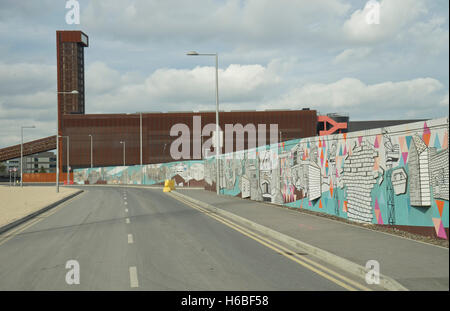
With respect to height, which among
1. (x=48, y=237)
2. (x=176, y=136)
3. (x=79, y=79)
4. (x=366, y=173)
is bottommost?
(x=48, y=237)

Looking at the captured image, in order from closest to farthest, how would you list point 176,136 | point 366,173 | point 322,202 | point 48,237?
point 48,237 → point 366,173 → point 322,202 → point 176,136

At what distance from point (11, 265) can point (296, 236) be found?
657cm

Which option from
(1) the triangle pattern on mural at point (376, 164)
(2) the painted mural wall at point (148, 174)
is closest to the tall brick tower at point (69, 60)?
(2) the painted mural wall at point (148, 174)

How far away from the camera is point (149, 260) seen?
348 inches

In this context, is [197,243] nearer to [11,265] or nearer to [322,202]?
[11,265]

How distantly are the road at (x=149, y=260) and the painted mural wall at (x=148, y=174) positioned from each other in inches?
1445

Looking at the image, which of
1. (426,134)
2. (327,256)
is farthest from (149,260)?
(426,134)

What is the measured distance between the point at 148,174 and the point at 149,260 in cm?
5805

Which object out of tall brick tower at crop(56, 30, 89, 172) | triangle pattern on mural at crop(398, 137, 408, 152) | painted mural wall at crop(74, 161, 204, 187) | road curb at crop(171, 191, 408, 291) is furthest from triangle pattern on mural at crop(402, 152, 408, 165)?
tall brick tower at crop(56, 30, 89, 172)

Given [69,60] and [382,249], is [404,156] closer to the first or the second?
[382,249]

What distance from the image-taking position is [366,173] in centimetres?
1327

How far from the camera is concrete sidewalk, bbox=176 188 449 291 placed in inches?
264
